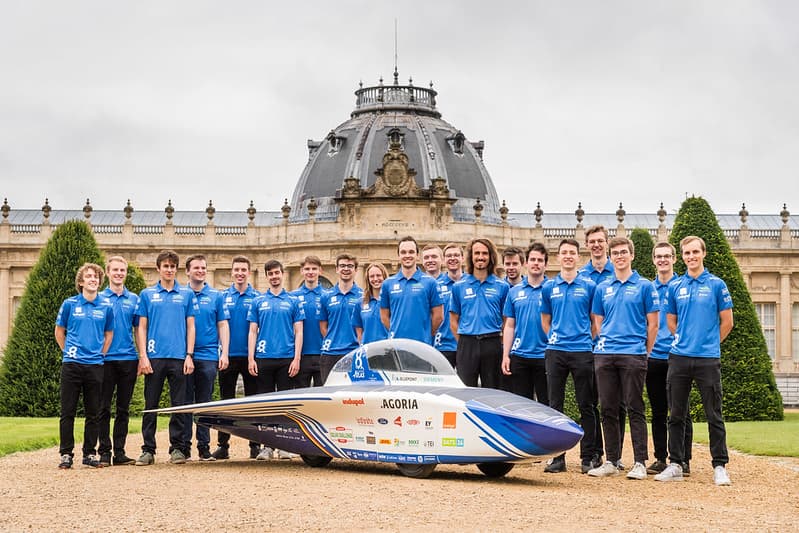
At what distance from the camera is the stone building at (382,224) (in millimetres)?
56250

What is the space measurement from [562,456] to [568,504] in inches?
105

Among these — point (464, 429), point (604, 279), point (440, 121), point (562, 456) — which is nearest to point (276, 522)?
point (464, 429)

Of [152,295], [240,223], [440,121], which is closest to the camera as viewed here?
[152,295]

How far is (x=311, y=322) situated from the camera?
14.9m

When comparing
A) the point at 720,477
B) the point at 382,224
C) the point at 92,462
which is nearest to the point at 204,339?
the point at 92,462

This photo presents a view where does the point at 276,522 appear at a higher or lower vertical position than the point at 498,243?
lower

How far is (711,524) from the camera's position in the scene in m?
8.94

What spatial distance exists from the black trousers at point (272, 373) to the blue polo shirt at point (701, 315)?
4.87 meters

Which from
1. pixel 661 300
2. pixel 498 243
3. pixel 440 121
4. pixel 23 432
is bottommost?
pixel 23 432

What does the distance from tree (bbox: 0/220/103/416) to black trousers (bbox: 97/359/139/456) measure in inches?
430

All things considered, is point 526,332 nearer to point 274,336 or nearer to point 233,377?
point 274,336

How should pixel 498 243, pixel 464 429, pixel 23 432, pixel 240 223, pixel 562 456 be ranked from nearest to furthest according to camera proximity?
pixel 464 429 → pixel 562 456 → pixel 23 432 → pixel 498 243 → pixel 240 223

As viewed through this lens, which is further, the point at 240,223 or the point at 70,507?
the point at 240,223

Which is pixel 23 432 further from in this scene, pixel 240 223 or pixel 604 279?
pixel 240 223
